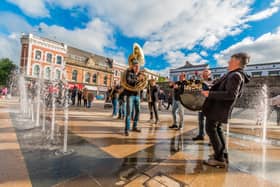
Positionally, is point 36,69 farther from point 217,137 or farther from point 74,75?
point 217,137

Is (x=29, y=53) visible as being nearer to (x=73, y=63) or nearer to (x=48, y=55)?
(x=48, y=55)

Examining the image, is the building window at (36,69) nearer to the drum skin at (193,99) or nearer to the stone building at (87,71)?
the stone building at (87,71)

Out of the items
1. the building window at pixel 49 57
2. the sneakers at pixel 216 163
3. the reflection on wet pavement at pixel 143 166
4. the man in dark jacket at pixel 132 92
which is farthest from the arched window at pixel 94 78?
the sneakers at pixel 216 163

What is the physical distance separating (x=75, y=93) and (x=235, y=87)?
1417 cm

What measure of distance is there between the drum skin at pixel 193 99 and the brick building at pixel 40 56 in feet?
93.7

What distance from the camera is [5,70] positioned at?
3962 centimetres

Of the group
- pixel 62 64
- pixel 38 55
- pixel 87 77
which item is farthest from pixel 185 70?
pixel 38 55

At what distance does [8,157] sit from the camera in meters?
2.15

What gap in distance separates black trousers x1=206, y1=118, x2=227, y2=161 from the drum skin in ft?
1.46

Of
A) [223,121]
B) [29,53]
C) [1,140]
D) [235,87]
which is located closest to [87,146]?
[1,140]

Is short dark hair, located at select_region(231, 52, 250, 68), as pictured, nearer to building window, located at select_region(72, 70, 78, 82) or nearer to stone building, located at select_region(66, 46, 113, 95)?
stone building, located at select_region(66, 46, 113, 95)

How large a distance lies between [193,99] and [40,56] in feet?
119

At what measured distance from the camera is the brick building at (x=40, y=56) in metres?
29.3

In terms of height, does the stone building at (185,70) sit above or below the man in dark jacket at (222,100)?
above
